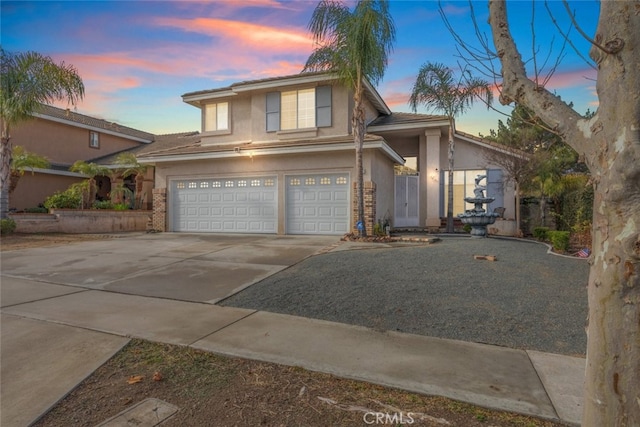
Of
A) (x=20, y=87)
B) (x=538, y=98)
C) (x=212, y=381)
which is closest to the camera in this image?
(x=538, y=98)

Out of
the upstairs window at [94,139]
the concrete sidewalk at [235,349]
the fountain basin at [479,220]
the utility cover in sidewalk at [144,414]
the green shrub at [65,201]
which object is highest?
the upstairs window at [94,139]

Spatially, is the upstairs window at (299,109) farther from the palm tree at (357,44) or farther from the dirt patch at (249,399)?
the dirt patch at (249,399)

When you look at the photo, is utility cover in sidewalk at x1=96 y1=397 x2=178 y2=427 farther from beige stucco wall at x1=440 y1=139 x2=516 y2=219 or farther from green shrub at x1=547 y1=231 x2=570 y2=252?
beige stucco wall at x1=440 y1=139 x2=516 y2=219

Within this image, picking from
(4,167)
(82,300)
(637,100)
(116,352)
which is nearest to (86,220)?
(4,167)

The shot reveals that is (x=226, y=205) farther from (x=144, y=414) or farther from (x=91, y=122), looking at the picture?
(x=91, y=122)

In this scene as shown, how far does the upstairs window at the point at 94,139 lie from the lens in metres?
23.0

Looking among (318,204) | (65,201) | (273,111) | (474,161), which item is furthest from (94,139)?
(474,161)

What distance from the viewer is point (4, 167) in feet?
43.7

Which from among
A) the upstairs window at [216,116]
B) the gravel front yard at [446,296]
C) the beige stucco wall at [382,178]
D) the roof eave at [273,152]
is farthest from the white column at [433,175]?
the upstairs window at [216,116]

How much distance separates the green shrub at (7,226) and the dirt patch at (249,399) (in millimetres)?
13844

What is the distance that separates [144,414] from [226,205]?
12.0 m

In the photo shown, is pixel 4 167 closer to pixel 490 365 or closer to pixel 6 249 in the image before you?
pixel 6 249

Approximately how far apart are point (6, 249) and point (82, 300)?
7.49 metres

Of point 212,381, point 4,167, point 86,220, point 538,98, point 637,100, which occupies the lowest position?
point 212,381
